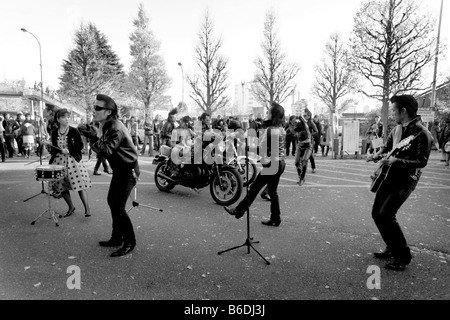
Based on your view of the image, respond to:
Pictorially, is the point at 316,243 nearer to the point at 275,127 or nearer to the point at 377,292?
the point at 377,292

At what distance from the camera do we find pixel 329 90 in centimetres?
3647

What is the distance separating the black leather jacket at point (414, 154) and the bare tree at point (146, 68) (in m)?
40.9

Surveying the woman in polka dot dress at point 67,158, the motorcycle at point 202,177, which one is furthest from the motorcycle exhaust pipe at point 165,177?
the woman in polka dot dress at point 67,158

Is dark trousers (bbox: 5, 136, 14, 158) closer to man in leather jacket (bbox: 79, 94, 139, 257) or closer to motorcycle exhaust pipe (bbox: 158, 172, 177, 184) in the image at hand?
motorcycle exhaust pipe (bbox: 158, 172, 177, 184)

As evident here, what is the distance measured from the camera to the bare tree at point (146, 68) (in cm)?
4275

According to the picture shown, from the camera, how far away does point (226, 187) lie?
6594 millimetres

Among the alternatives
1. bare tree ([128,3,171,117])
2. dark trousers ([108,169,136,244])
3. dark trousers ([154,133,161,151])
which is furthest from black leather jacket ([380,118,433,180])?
bare tree ([128,3,171,117])

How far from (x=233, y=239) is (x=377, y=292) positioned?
201 centimetres

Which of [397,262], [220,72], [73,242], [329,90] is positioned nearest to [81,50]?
[220,72]

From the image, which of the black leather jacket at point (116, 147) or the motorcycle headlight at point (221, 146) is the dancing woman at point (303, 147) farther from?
the black leather jacket at point (116, 147)

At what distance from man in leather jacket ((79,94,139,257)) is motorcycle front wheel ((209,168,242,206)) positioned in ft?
8.55

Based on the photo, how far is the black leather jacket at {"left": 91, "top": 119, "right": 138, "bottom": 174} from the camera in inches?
153

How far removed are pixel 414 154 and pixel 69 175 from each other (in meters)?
5.28

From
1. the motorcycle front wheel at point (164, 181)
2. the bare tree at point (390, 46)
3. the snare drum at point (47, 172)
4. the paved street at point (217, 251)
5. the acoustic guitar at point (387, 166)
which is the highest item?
the bare tree at point (390, 46)
